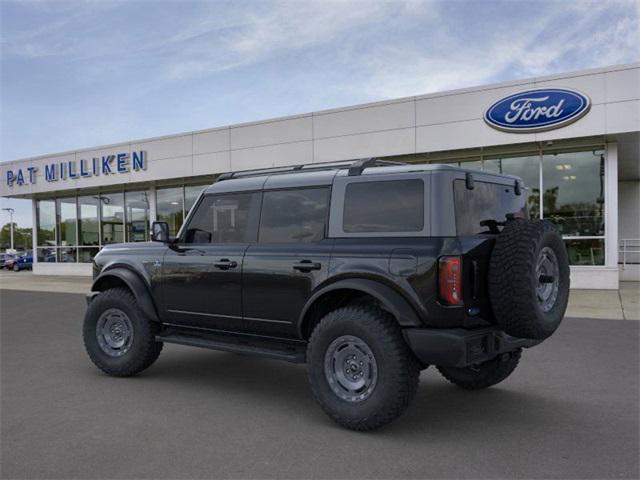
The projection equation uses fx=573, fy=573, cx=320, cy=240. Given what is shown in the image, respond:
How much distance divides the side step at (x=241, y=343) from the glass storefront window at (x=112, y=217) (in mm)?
18981

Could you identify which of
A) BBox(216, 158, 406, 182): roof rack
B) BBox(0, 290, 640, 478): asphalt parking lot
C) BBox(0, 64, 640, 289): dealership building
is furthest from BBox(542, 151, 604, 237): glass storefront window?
BBox(216, 158, 406, 182): roof rack

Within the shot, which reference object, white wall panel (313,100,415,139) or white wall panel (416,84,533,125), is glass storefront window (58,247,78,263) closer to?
white wall panel (313,100,415,139)

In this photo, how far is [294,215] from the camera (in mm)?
5082

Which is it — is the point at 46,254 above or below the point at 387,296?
below

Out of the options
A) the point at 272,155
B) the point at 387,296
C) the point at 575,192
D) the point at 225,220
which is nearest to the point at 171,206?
the point at 272,155

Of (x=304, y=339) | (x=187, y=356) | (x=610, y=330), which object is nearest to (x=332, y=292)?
(x=304, y=339)

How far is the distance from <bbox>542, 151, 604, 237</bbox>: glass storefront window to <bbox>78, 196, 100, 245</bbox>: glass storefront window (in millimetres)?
18075

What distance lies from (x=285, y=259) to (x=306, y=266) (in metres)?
0.26

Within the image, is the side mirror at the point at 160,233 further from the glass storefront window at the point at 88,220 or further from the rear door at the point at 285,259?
the glass storefront window at the point at 88,220

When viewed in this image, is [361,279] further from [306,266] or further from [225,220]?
[225,220]

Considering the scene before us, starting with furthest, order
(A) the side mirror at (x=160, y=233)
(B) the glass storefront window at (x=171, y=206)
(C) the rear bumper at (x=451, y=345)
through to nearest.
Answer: (B) the glass storefront window at (x=171, y=206), (A) the side mirror at (x=160, y=233), (C) the rear bumper at (x=451, y=345)

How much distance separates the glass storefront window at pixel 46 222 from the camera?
26203mm

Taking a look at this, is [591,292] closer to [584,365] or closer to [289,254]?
[584,365]

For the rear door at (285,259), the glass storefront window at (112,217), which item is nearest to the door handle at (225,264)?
the rear door at (285,259)
